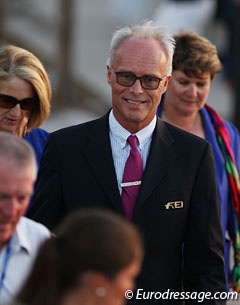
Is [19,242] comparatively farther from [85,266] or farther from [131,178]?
[131,178]

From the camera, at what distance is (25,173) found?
3.44m

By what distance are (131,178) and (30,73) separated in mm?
960

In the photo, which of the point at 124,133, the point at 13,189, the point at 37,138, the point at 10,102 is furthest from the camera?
the point at 37,138

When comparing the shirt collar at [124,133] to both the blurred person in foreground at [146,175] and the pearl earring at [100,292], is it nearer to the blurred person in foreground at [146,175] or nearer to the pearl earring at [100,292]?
the blurred person in foreground at [146,175]

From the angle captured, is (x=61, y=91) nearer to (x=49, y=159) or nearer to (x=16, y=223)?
(x=49, y=159)

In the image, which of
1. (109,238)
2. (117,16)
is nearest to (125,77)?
(109,238)

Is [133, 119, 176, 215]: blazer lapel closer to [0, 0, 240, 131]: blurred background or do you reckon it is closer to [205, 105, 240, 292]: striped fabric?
[205, 105, 240, 292]: striped fabric

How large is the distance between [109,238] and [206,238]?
1.61 m

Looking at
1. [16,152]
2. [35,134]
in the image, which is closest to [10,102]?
[35,134]

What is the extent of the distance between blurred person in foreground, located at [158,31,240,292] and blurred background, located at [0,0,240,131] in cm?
542

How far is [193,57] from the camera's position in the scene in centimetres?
577

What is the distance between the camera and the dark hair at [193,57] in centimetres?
576

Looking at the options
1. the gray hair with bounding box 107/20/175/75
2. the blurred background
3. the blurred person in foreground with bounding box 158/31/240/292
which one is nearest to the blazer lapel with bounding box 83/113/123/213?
the gray hair with bounding box 107/20/175/75

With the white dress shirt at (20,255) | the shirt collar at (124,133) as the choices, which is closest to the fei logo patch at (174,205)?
the shirt collar at (124,133)
